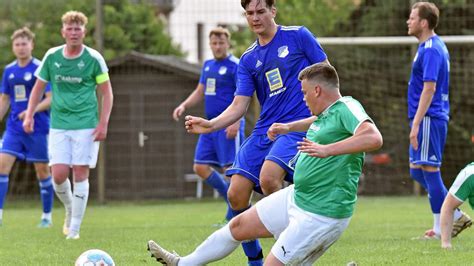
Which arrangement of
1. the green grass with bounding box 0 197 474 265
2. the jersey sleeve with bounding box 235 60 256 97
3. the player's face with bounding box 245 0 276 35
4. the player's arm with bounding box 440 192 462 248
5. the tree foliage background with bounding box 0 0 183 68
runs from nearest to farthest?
the player's face with bounding box 245 0 276 35 → the jersey sleeve with bounding box 235 60 256 97 → the green grass with bounding box 0 197 474 265 → the player's arm with bounding box 440 192 462 248 → the tree foliage background with bounding box 0 0 183 68

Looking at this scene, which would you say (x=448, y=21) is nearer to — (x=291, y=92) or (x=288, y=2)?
(x=288, y=2)

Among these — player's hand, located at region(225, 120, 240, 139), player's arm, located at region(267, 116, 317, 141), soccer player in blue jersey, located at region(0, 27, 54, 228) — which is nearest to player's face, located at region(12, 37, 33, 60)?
soccer player in blue jersey, located at region(0, 27, 54, 228)

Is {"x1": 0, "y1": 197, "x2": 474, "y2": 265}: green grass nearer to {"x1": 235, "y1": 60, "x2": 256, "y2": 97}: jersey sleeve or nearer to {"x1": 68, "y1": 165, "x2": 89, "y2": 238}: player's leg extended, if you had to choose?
{"x1": 68, "y1": 165, "x2": 89, "y2": 238}: player's leg extended

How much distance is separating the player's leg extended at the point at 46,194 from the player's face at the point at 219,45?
2545 mm

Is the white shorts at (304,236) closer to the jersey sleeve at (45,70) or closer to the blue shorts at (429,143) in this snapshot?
the blue shorts at (429,143)

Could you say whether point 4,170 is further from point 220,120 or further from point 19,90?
point 220,120

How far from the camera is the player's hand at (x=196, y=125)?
6980 millimetres

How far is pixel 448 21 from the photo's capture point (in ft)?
72.0

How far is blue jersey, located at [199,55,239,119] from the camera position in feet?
43.7

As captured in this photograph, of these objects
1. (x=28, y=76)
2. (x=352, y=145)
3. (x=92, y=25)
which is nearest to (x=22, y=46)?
(x=28, y=76)

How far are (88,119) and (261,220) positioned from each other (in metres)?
4.86

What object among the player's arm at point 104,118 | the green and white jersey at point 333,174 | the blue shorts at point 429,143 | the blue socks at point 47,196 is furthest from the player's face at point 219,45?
the green and white jersey at point 333,174

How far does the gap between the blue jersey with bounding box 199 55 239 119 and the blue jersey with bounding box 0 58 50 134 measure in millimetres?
2074

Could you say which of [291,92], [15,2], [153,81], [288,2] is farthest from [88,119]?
[288,2]
